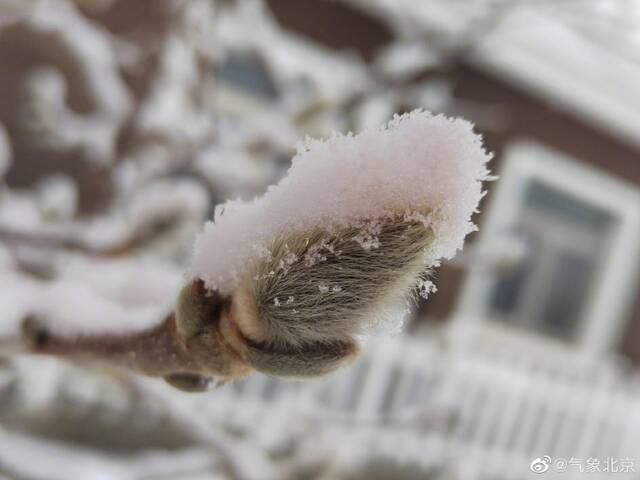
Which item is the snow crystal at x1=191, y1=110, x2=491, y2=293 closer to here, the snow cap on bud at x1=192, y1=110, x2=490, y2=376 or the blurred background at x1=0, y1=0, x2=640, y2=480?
the snow cap on bud at x1=192, y1=110, x2=490, y2=376

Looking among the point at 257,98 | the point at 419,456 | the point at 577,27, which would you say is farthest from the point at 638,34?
the point at 419,456

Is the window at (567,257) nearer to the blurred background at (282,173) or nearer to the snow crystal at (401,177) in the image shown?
the blurred background at (282,173)

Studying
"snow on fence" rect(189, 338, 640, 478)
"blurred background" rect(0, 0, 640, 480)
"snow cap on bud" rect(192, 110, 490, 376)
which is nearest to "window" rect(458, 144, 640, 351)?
"blurred background" rect(0, 0, 640, 480)

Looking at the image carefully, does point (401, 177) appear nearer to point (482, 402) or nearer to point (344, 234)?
point (344, 234)

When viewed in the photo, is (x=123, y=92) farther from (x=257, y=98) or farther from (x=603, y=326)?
(x=603, y=326)

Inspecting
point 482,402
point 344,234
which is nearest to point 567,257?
point 482,402

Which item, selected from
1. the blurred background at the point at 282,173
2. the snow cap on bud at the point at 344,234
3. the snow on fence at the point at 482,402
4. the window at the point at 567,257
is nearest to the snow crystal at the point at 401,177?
the snow cap on bud at the point at 344,234
